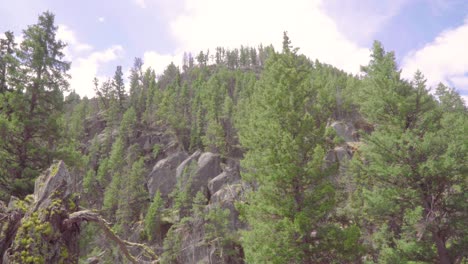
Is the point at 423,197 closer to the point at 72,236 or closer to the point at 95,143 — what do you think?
the point at 72,236

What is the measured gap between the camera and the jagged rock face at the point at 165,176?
47.2 meters

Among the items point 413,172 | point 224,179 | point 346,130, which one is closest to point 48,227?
point 413,172

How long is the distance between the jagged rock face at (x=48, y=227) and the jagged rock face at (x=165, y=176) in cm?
4331

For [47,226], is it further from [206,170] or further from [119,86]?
[119,86]

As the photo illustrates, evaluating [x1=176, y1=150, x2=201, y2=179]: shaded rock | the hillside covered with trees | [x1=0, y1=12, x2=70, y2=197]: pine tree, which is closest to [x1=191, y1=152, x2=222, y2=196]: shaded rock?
[x1=176, y1=150, x2=201, y2=179]: shaded rock

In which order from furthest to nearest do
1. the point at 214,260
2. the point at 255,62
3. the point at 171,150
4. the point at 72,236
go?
the point at 255,62 < the point at 171,150 < the point at 214,260 < the point at 72,236

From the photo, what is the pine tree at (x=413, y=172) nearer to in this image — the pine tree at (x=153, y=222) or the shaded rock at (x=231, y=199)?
the shaded rock at (x=231, y=199)

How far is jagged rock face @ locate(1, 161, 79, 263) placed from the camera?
4.26 m

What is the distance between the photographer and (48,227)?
14.4ft

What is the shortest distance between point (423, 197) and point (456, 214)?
1.45 m

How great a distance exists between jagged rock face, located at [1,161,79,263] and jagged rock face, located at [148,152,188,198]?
1705 inches

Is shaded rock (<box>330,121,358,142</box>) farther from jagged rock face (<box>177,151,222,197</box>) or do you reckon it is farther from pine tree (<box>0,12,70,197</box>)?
pine tree (<box>0,12,70,197</box>)

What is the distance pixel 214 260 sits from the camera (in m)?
30.9

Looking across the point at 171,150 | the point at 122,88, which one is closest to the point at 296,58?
the point at 171,150
